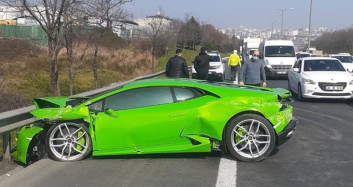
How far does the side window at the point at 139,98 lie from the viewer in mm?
6398

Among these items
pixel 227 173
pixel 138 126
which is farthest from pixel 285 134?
pixel 138 126

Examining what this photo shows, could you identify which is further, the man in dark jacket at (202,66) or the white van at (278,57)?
the white van at (278,57)

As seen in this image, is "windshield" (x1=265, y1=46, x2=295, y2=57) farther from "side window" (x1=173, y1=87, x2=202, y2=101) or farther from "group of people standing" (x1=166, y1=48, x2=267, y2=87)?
"side window" (x1=173, y1=87, x2=202, y2=101)

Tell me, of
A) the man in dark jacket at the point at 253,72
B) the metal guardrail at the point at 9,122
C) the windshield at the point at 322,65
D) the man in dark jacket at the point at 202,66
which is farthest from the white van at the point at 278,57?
the metal guardrail at the point at 9,122

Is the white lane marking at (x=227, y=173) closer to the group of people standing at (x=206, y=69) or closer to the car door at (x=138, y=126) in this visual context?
the car door at (x=138, y=126)

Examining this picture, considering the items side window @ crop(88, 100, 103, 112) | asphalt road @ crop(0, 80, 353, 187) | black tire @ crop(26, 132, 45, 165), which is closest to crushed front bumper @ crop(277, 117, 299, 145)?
asphalt road @ crop(0, 80, 353, 187)

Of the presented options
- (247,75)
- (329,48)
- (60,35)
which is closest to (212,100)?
(247,75)

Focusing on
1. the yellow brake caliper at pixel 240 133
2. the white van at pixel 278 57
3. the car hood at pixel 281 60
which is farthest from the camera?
the car hood at pixel 281 60

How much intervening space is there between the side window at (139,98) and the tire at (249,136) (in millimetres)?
1011

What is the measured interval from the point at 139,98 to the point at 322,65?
34.0 ft

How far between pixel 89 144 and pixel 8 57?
2586 centimetres

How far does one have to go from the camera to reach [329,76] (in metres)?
13.5

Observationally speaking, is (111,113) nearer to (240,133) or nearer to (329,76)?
(240,133)

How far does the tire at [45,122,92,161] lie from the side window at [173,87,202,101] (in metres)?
1.43
